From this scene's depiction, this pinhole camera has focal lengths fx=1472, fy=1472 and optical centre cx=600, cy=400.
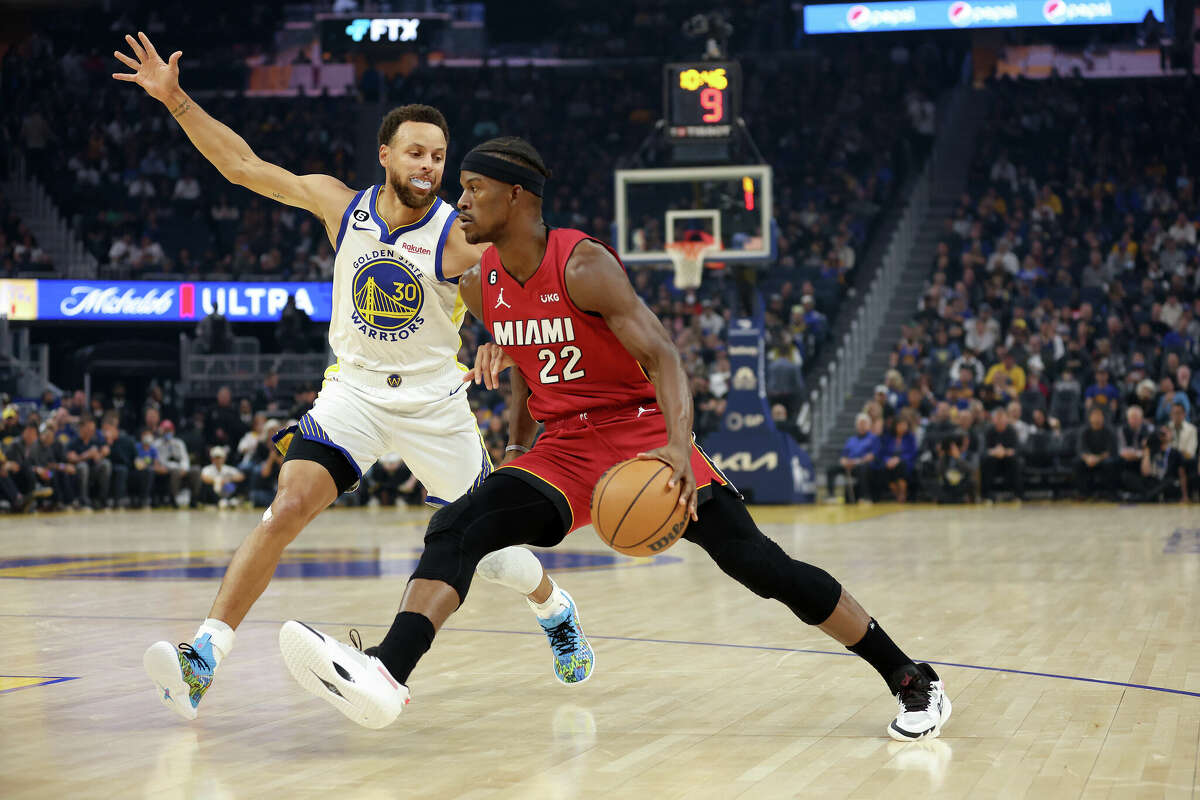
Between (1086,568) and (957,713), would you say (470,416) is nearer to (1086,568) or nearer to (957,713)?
(957,713)

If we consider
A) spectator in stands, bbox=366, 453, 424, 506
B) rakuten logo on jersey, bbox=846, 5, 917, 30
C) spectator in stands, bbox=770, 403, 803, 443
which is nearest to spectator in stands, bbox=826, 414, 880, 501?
spectator in stands, bbox=770, 403, 803, 443

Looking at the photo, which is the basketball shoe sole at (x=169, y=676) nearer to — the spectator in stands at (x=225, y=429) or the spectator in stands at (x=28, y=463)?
the spectator in stands at (x=28, y=463)

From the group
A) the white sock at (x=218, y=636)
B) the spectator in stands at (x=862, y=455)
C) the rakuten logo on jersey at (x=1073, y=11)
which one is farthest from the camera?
the rakuten logo on jersey at (x=1073, y=11)

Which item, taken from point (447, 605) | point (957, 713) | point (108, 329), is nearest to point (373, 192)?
point (447, 605)

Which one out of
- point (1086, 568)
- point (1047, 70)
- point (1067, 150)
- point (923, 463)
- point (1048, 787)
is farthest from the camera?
point (1047, 70)

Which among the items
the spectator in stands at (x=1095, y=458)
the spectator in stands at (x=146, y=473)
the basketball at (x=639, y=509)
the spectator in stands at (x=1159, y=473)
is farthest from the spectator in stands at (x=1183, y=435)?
the basketball at (x=639, y=509)

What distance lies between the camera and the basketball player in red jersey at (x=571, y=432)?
168 inches

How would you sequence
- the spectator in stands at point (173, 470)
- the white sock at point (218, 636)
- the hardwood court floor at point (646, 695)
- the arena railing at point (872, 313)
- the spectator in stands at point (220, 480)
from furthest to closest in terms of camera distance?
the arena railing at point (872, 313), the spectator in stands at point (173, 470), the spectator in stands at point (220, 480), the white sock at point (218, 636), the hardwood court floor at point (646, 695)

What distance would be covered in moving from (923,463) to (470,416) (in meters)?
14.1

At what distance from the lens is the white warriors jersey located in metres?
5.28

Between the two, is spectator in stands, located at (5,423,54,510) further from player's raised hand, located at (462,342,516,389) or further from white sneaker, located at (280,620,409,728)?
white sneaker, located at (280,620,409,728)

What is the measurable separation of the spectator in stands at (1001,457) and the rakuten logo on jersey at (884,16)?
14.2 metres

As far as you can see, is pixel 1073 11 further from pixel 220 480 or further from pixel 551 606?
pixel 551 606

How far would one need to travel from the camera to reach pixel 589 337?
448cm
